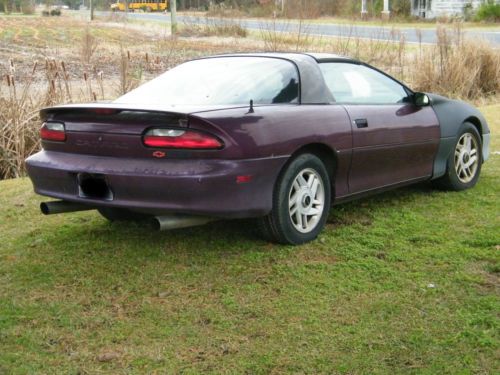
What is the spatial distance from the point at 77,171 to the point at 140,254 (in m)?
0.69

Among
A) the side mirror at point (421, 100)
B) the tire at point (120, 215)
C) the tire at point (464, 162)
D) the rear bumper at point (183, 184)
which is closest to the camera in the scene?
the rear bumper at point (183, 184)

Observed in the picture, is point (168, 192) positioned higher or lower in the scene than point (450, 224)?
higher

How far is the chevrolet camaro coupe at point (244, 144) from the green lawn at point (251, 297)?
1.02 ft

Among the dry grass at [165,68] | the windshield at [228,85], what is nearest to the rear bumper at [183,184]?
the windshield at [228,85]

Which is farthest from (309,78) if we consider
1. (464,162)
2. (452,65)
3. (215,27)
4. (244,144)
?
(215,27)

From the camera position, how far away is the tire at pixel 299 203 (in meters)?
4.67

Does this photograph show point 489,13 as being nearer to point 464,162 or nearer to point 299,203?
point 464,162

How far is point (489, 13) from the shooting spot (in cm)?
3844

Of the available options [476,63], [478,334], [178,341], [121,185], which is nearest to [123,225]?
[121,185]

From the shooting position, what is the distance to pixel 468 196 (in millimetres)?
6250

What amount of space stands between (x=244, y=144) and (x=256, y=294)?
Answer: 91 centimetres

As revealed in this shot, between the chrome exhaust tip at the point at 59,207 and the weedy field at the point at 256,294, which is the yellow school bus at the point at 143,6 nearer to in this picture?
the weedy field at the point at 256,294

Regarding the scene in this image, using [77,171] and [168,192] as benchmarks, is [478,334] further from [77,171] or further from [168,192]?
[77,171]

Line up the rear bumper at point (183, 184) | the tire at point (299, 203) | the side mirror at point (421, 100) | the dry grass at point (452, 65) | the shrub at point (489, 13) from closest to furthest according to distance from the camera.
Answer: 1. the rear bumper at point (183, 184)
2. the tire at point (299, 203)
3. the side mirror at point (421, 100)
4. the dry grass at point (452, 65)
5. the shrub at point (489, 13)
